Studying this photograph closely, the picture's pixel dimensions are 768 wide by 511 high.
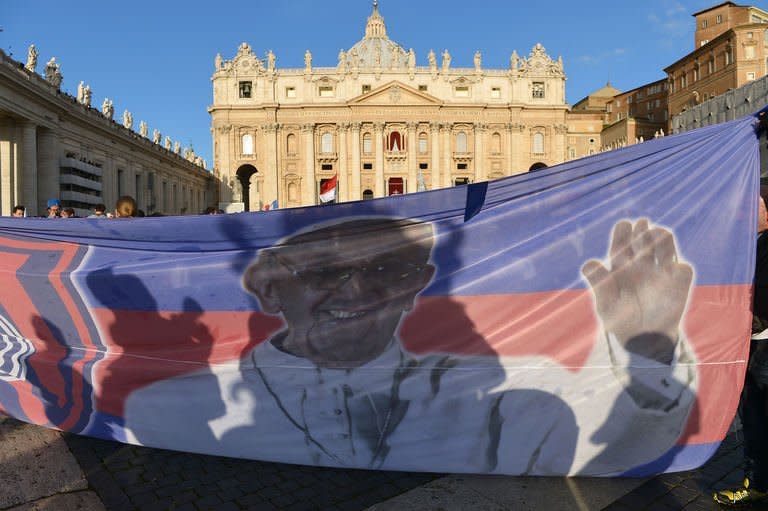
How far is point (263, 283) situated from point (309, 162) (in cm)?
5586

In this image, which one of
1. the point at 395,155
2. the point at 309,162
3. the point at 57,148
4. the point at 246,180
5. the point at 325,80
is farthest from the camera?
the point at 246,180

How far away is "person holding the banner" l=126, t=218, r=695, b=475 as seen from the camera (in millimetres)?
2891

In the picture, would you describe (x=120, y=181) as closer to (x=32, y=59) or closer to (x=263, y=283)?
(x=32, y=59)

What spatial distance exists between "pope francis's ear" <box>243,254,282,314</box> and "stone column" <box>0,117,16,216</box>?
18696 mm

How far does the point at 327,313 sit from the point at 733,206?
2.39 meters

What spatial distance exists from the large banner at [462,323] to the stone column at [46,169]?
1966 cm

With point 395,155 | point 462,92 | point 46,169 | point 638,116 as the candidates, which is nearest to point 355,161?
point 395,155

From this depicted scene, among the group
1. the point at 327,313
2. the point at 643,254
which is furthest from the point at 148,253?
the point at 643,254

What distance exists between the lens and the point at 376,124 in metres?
57.7

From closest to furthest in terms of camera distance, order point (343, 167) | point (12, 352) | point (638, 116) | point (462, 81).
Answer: point (12, 352) → point (343, 167) → point (462, 81) → point (638, 116)

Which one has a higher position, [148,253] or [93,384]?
[148,253]

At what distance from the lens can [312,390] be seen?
313 centimetres

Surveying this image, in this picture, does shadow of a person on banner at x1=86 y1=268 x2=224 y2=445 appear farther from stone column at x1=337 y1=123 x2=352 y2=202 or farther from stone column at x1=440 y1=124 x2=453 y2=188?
stone column at x1=440 y1=124 x2=453 y2=188

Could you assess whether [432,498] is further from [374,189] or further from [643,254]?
[374,189]
